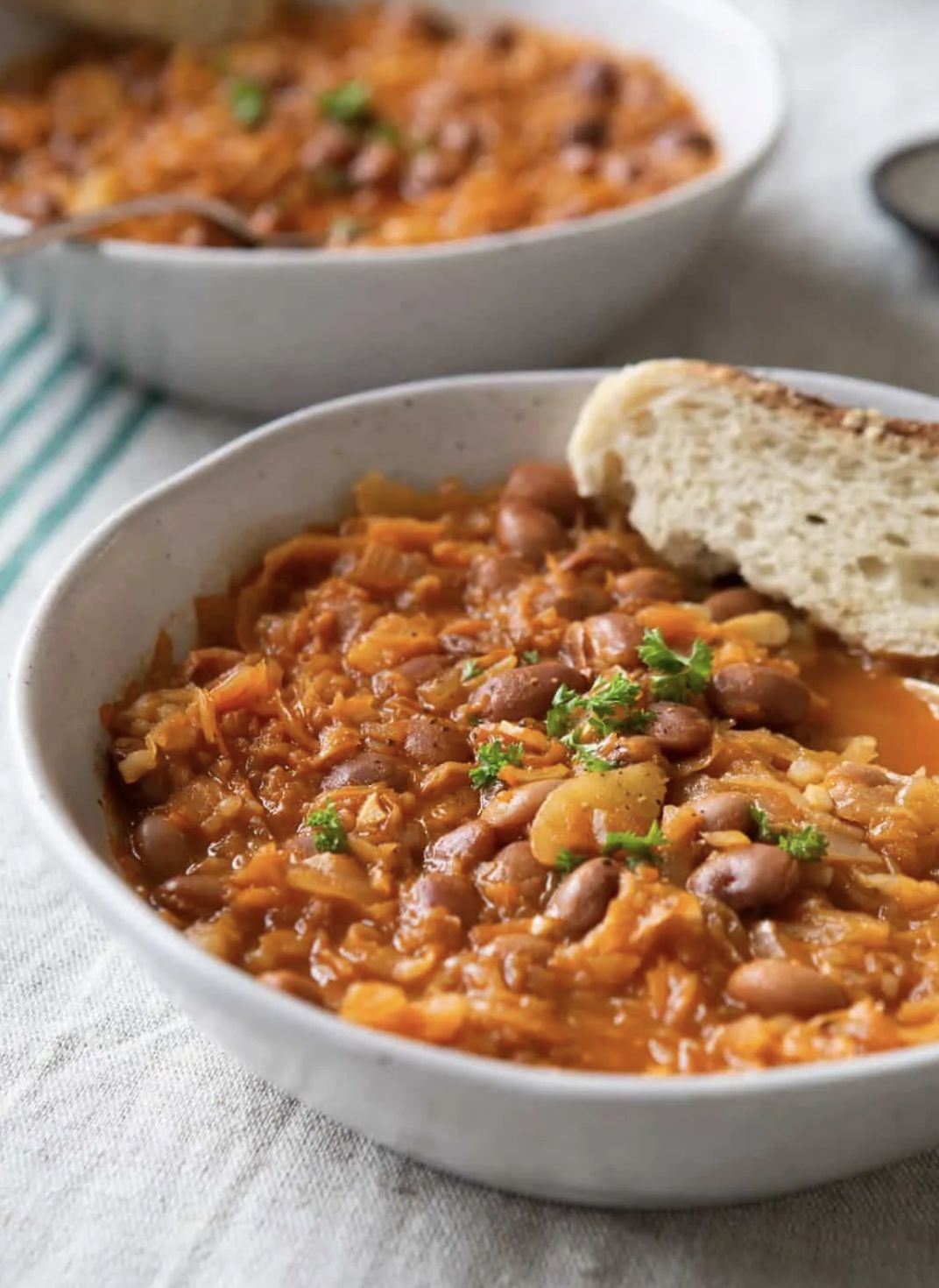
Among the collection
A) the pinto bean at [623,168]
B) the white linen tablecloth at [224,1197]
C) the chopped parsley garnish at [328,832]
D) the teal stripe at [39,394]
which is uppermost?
the pinto bean at [623,168]

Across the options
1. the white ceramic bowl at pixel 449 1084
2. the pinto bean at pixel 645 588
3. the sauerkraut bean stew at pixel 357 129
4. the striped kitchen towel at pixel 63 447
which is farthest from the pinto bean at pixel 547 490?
the sauerkraut bean stew at pixel 357 129

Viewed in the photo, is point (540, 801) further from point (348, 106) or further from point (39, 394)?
point (348, 106)

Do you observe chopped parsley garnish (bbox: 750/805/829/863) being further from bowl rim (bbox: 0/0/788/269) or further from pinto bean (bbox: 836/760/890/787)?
bowl rim (bbox: 0/0/788/269)

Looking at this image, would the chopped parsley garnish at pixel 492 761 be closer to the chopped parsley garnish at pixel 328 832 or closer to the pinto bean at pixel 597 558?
the chopped parsley garnish at pixel 328 832

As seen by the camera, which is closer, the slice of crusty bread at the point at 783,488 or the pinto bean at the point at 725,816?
the pinto bean at the point at 725,816

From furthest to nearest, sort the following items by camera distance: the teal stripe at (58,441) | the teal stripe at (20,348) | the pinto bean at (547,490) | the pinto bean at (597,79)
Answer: the pinto bean at (597,79) < the teal stripe at (20,348) < the teal stripe at (58,441) < the pinto bean at (547,490)

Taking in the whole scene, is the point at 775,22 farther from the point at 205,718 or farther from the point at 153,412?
the point at 205,718
